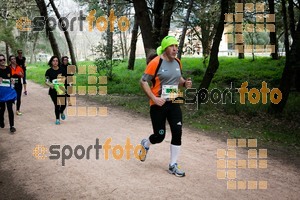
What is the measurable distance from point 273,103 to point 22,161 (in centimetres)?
895

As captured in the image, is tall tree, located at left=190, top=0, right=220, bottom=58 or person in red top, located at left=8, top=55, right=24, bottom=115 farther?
tall tree, located at left=190, top=0, right=220, bottom=58

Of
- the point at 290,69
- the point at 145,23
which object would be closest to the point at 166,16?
the point at 145,23

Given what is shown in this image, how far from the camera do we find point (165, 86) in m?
5.45

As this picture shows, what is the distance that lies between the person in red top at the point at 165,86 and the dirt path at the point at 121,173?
1.87 feet

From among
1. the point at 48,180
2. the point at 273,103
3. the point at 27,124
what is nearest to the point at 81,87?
the point at 27,124

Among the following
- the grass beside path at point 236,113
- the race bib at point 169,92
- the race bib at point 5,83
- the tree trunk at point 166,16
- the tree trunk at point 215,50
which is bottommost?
the grass beside path at point 236,113

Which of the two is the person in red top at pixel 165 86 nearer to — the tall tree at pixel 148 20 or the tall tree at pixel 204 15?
the tall tree at pixel 148 20

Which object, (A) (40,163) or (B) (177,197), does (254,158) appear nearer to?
(B) (177,197)

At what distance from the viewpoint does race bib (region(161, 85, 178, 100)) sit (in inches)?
215

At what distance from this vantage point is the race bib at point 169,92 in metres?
5.46

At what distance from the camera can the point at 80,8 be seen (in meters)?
29.3

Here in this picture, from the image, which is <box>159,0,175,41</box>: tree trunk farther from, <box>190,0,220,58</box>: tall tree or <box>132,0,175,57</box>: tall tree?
<box>190,0,220,58</box>: tall tree

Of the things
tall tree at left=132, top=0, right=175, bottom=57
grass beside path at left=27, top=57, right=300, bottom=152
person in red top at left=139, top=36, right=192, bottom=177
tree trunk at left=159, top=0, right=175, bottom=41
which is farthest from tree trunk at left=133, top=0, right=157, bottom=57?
person in red top at left=139, top=36, right=192, bottom=177

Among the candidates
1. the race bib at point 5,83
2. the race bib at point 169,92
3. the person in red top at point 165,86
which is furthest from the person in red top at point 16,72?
the race bib at point 169,92
